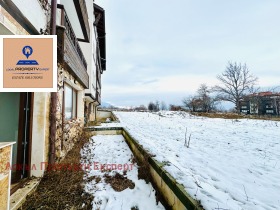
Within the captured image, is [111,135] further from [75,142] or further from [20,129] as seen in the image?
[20,129]

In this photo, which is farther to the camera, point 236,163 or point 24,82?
point 236,163

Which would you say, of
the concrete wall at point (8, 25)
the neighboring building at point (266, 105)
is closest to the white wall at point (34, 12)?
the concrete wall at point (8, 25)

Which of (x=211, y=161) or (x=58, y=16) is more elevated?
(x=58, y=16)

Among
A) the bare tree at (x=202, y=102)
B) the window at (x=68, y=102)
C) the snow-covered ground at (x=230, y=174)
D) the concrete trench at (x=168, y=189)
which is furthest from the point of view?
the bare tree at (x=202, y=102)

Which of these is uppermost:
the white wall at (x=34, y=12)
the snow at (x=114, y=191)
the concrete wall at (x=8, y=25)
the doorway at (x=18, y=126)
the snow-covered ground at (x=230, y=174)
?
the white wall at (x=34, y=12)

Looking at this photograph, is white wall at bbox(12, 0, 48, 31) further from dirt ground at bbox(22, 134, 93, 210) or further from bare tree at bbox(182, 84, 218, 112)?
bare tree at bbox(182, 84, 218, 112)

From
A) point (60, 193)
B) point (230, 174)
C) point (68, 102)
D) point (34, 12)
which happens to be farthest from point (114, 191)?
point (68, 102)

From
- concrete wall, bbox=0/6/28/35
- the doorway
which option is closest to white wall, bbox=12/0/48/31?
concrete wall, bbox=0/6/28/35

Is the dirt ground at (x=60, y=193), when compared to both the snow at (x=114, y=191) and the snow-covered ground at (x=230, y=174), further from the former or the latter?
the snow-covered ground at (x=230, y=174)

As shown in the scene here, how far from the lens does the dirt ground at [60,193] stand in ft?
8.67

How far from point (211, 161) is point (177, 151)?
1.03 meters

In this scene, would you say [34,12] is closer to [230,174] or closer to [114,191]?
[114,191]

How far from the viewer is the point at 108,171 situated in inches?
157

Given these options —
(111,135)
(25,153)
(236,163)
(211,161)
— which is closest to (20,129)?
(25,153)
